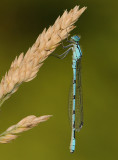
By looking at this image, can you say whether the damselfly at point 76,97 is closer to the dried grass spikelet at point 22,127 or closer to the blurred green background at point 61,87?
the blurred green background at point 61,87

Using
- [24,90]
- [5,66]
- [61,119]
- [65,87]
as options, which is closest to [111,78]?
[65,87]

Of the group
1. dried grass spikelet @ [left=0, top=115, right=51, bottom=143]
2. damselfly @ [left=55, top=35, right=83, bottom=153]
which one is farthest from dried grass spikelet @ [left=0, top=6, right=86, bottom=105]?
damselfly @ [left=55, top=35, right=83, bottom=153]

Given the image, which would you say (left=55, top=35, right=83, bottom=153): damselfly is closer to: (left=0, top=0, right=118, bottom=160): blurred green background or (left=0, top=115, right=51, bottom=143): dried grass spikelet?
(left=0, top=0, right=118, bottom=160): blurred green background

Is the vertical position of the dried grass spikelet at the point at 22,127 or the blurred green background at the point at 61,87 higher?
the blurred green background at the point at 61,87

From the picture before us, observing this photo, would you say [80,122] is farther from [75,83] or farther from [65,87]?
[65,87]

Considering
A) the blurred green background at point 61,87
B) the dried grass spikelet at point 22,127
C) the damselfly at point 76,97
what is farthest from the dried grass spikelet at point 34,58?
the blurred green background at point 61,87

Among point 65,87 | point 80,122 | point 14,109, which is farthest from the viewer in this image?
point 65,87
